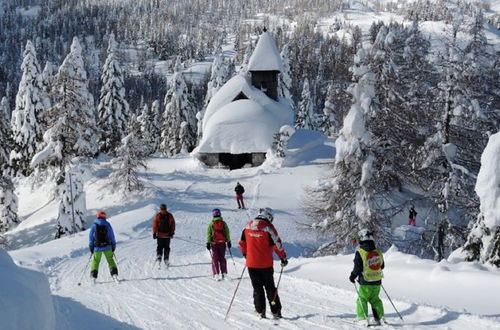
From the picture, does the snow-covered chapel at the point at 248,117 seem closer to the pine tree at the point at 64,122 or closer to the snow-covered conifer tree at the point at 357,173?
the pine tree at the point at 64,122

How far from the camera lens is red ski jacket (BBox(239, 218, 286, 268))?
742 cm

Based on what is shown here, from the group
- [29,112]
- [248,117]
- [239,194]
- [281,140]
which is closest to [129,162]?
[239,194]

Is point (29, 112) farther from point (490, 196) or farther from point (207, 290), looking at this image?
point (490, 196)

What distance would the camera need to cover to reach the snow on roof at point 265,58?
41406mm

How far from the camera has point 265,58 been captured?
41656 millimetres

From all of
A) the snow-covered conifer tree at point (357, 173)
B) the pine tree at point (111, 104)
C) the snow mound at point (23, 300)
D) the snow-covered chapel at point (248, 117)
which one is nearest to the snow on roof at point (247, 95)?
the snow-covered chapel at point (248, 117)

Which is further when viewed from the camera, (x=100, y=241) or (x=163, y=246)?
(x=163, y=246)

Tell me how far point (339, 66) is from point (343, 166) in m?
4.11

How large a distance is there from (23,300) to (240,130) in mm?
31814

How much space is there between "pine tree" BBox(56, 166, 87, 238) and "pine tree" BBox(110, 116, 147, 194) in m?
2.64

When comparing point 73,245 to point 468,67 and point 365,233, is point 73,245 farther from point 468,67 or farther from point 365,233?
point 468,67

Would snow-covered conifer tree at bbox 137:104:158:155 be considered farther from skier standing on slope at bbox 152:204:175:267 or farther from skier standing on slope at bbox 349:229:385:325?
skier standing on slope at bbox 349:229:385:325

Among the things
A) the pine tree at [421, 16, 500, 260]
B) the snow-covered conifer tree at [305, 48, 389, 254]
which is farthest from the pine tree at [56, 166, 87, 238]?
the pine tree at [421, 16, 500, 260]

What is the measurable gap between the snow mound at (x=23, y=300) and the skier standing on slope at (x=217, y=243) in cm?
549
